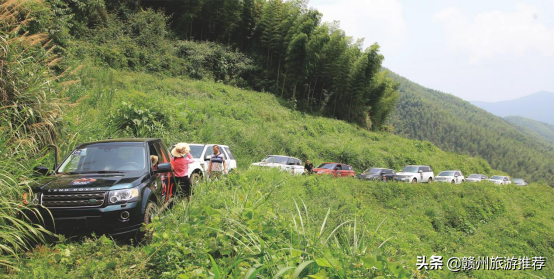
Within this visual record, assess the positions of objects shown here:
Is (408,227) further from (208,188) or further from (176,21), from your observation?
(176,21)

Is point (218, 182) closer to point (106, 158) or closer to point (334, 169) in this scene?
point (106, 158)

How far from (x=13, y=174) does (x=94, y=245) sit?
1815 millimetres

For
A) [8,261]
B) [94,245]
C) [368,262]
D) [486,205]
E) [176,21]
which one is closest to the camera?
[368,262]

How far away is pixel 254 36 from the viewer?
44.5 m

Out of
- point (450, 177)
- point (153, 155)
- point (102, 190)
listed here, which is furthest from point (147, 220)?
point (450, 177)

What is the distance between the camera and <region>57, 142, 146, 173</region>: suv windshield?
589 centimetres

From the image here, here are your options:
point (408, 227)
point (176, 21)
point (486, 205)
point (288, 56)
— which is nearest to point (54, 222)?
point (408, 227)

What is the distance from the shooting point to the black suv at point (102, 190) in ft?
15.9

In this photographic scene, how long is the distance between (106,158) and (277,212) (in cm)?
320

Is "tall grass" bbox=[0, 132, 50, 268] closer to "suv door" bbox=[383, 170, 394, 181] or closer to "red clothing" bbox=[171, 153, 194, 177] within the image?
"red clothing" bbox=[171, 153, 194, 177]

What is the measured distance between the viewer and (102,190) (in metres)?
4.98

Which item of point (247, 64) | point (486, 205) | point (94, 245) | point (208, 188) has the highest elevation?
point (247, 64)

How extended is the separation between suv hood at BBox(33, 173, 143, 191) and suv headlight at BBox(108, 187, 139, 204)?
Result: 8 centimetres

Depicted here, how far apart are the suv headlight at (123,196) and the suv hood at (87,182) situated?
8 cm
